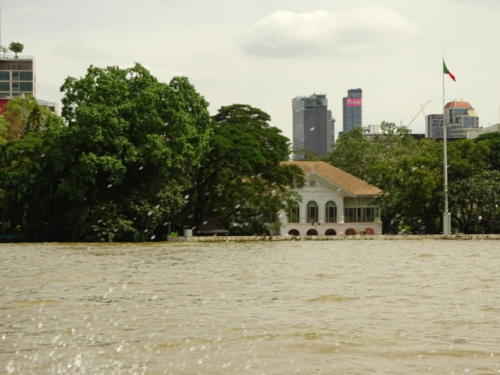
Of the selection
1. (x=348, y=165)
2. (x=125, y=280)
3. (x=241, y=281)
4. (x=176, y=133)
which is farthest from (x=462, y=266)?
(x=348, y=165)

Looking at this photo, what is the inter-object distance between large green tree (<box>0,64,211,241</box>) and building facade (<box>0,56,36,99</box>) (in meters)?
103

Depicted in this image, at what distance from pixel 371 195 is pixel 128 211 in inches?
1408

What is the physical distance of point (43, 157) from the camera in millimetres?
59062

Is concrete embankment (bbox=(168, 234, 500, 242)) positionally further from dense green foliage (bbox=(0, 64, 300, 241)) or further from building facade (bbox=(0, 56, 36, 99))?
building facade (bbox=(0, 56, 36, 99))

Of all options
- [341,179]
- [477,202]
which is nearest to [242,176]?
[477,202]

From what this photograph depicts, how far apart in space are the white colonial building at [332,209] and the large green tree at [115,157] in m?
27.9

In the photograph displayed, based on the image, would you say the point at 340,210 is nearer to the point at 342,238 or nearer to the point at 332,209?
the point at 332,209

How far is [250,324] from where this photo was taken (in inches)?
496

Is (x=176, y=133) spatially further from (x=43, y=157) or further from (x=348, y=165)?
(x=348, y=165)

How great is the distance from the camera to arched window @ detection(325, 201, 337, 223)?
286 feet

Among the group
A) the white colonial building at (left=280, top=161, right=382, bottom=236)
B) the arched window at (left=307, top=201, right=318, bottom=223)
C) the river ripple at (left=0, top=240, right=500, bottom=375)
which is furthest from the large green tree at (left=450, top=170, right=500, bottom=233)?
the river ripple at (left=0, top=240, right=500, bottom=375)

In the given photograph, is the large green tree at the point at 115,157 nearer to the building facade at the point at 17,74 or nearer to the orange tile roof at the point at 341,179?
the orange tile roof at the point at 341,179

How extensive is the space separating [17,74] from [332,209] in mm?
89798

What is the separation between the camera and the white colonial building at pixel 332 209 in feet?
283
